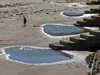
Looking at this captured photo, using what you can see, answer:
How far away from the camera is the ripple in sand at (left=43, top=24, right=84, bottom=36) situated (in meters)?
25.0

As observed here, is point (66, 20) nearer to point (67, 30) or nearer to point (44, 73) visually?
point (67, 30)

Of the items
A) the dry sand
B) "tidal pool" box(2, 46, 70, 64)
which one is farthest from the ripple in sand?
"tidal pool" box(2, 46, 70, 64)

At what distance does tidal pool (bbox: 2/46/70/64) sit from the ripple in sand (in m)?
5.25

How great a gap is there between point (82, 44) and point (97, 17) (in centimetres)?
793


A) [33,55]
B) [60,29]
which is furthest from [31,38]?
[33,55]

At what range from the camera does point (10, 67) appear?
15.6 m

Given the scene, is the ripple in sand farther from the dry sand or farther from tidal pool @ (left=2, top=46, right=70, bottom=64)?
tidal pool @ (left=2, top=46, right=70, bottom=64)

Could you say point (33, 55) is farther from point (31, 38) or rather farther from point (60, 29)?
point (60, 29)

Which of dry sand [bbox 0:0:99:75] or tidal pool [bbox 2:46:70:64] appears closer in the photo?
dry sand [bbox 0:0:99:75]

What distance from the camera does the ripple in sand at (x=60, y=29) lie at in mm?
24969

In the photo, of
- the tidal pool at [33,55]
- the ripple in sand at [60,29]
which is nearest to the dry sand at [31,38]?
the ripple in sand at [60,29]

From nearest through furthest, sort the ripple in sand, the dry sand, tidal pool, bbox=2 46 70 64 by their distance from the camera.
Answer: the dry sand, tidal pool, bbox=2 46 70 64, the ripple in sand

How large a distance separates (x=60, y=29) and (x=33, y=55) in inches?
351

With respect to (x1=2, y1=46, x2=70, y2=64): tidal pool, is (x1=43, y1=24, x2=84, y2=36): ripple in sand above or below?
below
